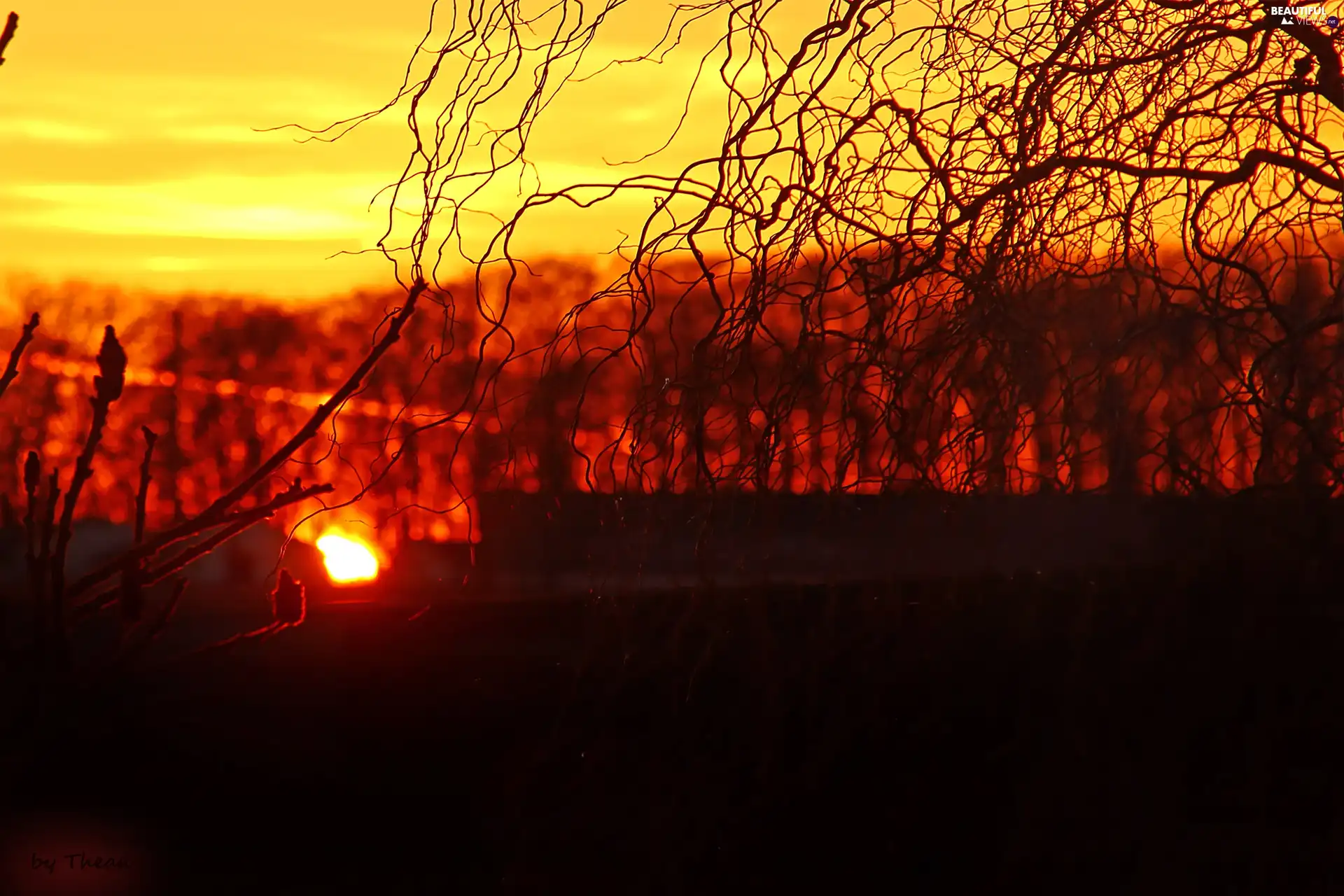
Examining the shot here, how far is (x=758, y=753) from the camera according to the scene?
3.19m

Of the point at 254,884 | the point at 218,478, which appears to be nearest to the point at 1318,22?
the point at 254,884

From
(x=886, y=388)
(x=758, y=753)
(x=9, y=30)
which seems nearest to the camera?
(x=9, y=30)

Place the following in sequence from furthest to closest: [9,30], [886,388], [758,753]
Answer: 1. [758,753]
2. [886,388]
3. [9,30]

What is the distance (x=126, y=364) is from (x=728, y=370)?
1.63 meters

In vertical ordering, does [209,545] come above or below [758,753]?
above

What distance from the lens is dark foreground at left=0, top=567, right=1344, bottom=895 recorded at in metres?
3.06

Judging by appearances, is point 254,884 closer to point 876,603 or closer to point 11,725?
point 876,603

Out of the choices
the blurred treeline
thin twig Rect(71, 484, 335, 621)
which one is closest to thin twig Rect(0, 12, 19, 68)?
thin twig Rect(71, 484, 335, 621)

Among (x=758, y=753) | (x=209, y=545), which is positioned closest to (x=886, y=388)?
(x=758, y=753)

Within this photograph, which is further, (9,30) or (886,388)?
(886,388)

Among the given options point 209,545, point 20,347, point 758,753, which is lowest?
point 758,753

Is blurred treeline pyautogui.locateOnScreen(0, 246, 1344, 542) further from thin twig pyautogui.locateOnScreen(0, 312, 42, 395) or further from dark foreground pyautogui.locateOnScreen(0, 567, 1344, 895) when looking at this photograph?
thin twig pyautogui.locateOnScreen(0, 312, 42, 395)

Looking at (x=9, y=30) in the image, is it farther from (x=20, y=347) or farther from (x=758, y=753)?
(x=758, y=753)

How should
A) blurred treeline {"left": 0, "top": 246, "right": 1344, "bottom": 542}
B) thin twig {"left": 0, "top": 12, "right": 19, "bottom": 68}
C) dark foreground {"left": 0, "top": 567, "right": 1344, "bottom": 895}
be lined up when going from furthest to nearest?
dark foreground {"left": 0, "top": 567, "right": 1344, "bottom": 895}, blurred treeline {"left": 0, "top": 246, "right": 1344, "bottom": 542}, thin twig {"left": 0, "top": 12, "right": 19, "bottom": 68}
